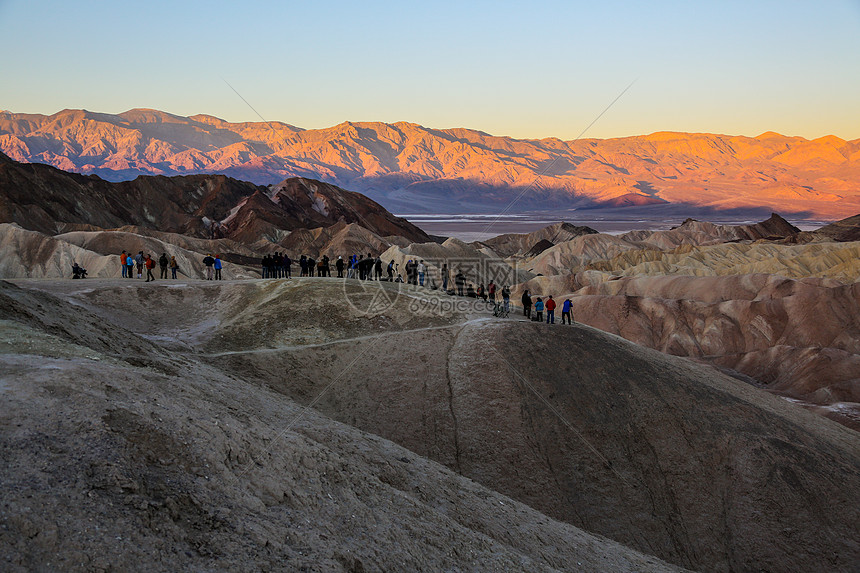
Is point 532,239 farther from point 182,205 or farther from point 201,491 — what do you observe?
point 201,491

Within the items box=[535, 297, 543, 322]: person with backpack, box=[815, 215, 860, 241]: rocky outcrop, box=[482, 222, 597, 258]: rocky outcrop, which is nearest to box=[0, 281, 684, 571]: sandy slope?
box=[535, 297, 543, 322]: person with backpack

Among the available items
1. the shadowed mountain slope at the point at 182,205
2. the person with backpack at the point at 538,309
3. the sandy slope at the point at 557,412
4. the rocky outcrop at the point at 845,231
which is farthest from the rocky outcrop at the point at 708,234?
the sandy slope at the point at 557,412

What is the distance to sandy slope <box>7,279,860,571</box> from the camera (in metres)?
17.0

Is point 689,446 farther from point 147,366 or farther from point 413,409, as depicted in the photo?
point 147,366

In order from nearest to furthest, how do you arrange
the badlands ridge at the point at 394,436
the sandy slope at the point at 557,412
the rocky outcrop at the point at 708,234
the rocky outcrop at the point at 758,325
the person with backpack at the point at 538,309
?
the badlands ridge at the point at 394,436 → the sandy slope at the point at 557,412 → the person with backpack at the point at 538,309 → the rocky outcrop at the point at 758,325 → the rocky outcrop at the point at 708,234

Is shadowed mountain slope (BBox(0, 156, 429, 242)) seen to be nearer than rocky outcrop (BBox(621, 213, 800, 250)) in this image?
Yes

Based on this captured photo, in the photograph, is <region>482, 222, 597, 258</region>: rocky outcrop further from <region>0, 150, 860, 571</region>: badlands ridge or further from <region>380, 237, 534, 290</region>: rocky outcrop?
<region>0, 150, 860, 571</region>: badlands ridge

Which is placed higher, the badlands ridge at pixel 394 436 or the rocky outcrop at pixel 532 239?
the badlands ridge at pixel 394 436

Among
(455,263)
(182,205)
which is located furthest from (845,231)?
(182,205)

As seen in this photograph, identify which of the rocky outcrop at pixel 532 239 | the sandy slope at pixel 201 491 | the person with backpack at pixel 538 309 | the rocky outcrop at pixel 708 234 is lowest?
Answer: the rocky outcrop at pixel 532 239

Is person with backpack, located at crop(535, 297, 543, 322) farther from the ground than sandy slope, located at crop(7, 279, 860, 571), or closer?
farther from the ground

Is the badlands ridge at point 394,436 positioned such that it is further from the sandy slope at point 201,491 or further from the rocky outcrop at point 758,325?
the rocky outcrop at point 758,325

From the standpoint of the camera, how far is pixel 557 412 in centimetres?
1994

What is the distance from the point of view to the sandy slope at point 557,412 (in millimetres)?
17047
